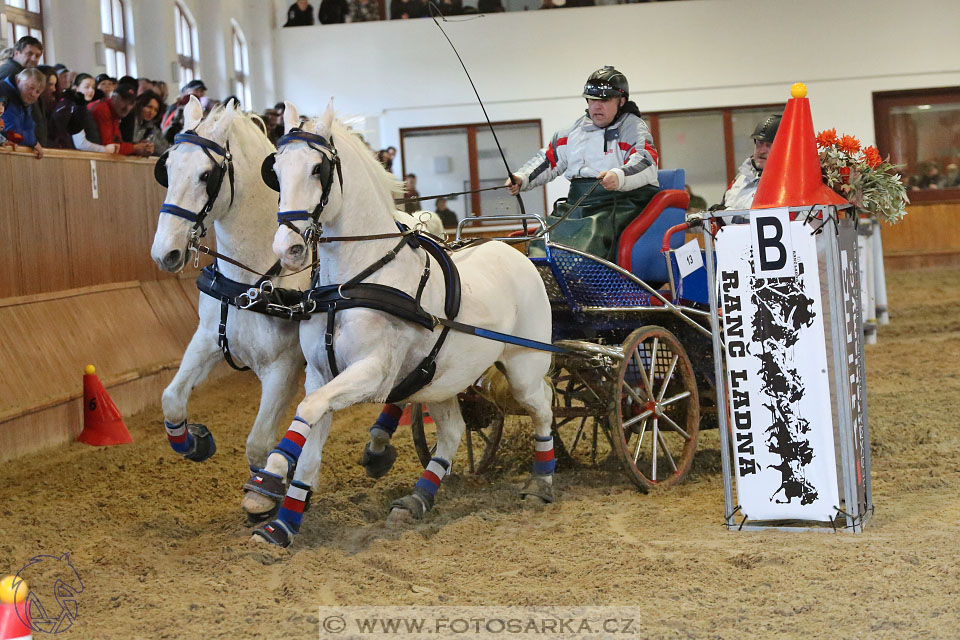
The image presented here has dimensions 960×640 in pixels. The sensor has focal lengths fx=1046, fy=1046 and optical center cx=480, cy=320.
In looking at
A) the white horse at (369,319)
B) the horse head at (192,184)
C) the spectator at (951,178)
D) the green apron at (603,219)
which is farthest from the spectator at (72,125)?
the spectator at (951,178)

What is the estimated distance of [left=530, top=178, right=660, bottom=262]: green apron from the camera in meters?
5.61

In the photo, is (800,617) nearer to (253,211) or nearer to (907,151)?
(253,211)

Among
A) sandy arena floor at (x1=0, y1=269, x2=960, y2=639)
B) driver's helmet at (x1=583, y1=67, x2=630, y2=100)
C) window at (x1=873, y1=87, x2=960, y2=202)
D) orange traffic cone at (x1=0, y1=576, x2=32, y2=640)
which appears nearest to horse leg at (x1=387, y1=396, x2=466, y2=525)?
sandy arena floor at (x1=0, y1=269, x2=960, y2=639)

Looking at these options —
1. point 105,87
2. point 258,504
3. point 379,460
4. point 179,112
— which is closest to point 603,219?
point 379,460

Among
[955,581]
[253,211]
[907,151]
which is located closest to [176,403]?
[253,211]

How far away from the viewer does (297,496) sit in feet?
13.9

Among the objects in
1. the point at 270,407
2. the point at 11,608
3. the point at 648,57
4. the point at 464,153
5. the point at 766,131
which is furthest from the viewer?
the point at 464,153

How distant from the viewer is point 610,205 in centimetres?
569

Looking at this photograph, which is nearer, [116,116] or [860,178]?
[860,178]

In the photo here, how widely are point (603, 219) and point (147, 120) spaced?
233 inches

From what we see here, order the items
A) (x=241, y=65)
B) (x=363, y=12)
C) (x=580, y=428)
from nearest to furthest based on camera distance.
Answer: (x=580, y=428) < (x=241, y=65) < (x=363, y=12)

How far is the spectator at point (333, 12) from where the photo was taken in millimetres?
19344

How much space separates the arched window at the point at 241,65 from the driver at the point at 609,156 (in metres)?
13.4

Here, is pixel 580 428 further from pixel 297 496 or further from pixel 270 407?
pixel 297 496
